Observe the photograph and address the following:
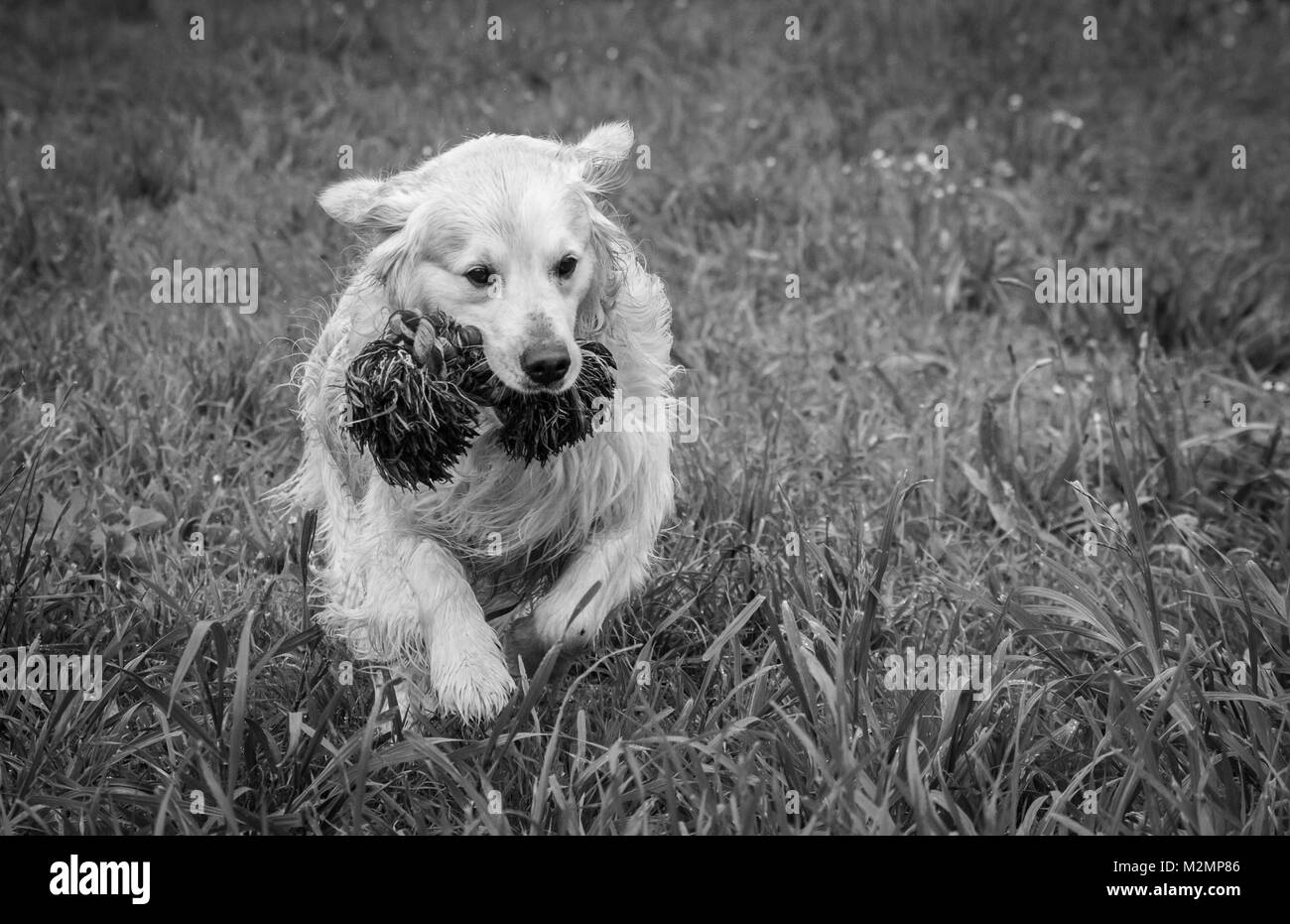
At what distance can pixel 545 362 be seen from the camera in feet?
10.2

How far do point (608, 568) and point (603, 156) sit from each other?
1084 mm

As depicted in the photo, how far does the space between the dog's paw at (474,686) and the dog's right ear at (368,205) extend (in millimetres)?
1096

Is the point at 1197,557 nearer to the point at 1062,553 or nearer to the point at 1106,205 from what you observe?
the point at 1062,553

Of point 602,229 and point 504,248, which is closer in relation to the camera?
point 504,248

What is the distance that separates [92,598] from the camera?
389 centimetres
